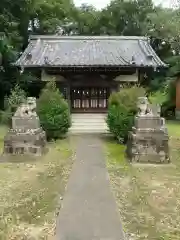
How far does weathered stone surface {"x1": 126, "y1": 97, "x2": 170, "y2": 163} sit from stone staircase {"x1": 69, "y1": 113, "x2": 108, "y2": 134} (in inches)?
255

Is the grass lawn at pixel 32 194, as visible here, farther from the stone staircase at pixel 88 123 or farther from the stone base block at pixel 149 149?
the stone staircase at pixel 88 123

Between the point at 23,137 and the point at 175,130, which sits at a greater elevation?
the point at 23,137

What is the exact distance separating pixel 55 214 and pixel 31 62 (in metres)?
15.4

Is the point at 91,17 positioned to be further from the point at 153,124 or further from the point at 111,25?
the point at 153,124

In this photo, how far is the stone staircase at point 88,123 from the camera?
17719mm

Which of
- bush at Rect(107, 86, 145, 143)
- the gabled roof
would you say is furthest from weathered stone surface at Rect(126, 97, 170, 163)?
the gabled roof

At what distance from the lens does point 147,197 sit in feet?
22.9

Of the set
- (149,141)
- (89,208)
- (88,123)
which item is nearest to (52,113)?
(149,141)

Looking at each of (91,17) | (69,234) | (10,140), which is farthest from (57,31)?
(69,234)

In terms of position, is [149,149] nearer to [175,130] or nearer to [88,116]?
[175,130]

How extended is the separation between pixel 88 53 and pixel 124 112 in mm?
8997

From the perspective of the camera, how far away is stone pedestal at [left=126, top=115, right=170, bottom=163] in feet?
34.8

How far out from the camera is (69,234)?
16.4ft

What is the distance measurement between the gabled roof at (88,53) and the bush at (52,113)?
201 inches
